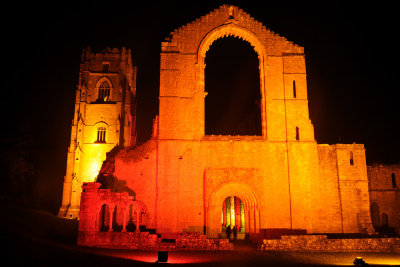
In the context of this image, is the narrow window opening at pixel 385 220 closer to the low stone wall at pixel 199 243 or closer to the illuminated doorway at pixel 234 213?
Result: the illuminated doorway at pixel 234 213

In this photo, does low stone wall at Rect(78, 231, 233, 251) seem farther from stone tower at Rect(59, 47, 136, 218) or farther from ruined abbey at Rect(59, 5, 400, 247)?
stone tower at Rect(59, 47, 136, 218)

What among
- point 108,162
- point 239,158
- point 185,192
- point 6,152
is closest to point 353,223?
point 239,158

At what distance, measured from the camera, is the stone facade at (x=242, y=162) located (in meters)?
20.5

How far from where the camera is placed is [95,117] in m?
46.8

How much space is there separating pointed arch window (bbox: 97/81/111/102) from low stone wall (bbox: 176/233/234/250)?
113ft

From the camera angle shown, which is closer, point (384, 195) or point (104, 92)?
point (384, 195)

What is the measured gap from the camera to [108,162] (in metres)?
24.2

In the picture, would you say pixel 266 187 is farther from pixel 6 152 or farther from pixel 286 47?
pixel 6 152

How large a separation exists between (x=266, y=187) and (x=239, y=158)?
2.45 metres

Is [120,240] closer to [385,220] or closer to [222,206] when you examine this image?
[222,206]

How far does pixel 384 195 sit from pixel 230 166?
19025 mm

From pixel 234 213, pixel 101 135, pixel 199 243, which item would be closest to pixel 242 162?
pixel 199 243

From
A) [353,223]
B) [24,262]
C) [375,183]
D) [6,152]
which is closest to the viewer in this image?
[24,262]

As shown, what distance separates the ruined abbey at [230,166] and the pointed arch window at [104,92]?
2629cm
